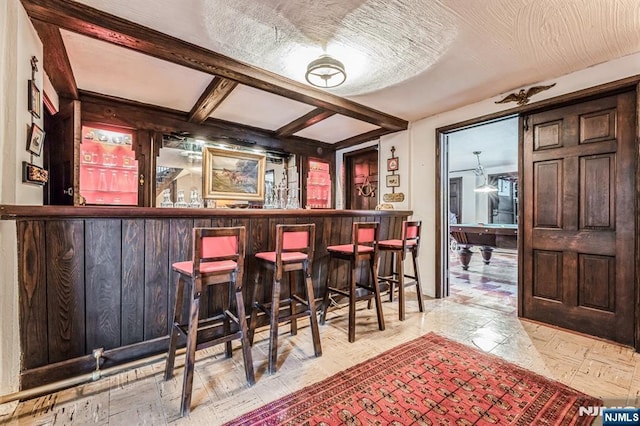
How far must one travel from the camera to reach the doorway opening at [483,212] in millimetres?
3824

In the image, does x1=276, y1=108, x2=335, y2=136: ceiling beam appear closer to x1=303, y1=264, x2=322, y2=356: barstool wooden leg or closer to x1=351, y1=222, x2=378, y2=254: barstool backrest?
x1=351, y1=222, x2=378, y2=254: barstool backrest

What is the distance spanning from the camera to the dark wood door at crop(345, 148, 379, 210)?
5230mm

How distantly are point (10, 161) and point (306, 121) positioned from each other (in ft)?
9.86

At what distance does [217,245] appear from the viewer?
1747 millimetres

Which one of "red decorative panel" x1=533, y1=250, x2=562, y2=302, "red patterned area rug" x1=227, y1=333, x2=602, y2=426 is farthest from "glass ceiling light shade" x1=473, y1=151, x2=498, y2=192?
"red patterned area rug" x1=227, y1=333, x2=602, y2=426

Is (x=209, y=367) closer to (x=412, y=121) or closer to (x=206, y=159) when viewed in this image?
(x=206, y=159)

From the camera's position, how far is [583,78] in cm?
257

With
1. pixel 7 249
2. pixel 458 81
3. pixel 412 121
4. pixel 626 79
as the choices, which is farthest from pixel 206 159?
pixel 626 79

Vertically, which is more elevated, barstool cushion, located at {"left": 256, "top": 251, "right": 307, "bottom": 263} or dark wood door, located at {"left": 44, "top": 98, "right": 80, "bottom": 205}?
dark wood door, located at {"left": 44, "top": 98, "right": 80, "bottom": 205}

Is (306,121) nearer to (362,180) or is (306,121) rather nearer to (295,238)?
(362,180)

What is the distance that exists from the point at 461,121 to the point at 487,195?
6.64 metres

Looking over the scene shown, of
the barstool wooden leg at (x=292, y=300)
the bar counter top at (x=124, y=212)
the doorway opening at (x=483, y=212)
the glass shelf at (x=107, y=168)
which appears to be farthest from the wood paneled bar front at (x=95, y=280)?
the doorway opening at (x=483, y=212)

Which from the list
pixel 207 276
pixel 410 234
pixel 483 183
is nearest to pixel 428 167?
pixel 410 234

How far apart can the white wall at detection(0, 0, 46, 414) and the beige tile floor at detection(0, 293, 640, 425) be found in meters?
0.31
